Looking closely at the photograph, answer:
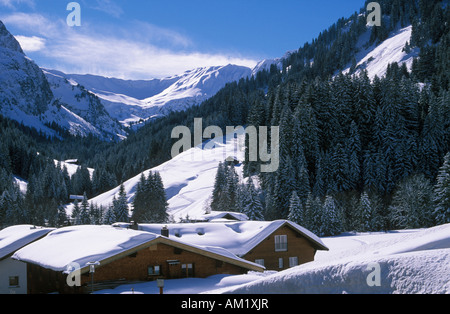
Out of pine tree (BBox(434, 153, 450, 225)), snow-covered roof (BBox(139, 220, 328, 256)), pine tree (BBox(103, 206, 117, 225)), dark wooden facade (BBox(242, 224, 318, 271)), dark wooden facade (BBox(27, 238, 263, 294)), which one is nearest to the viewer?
dark wooden facade (BBox(27, 238, 263, 294))

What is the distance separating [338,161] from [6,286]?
2283 inches

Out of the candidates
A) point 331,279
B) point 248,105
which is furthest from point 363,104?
point 331,279

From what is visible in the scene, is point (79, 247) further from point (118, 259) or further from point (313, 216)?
point (313, 216)

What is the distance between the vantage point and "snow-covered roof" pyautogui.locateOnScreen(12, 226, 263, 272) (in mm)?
17438

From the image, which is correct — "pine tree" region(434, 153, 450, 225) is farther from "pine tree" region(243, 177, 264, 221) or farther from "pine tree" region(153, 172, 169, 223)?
"pine tree" region(153, 172, 169, 223)

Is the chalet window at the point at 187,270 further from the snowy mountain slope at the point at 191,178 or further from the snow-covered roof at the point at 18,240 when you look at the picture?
the snowy mountain slope at the point at 191,178

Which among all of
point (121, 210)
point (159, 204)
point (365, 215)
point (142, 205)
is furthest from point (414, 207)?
point (142, 205)

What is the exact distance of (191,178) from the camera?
99.6 m

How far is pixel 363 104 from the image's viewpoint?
258 ft

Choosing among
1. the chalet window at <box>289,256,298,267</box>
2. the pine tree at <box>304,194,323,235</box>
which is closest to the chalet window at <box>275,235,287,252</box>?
the chalet window at <box>289,256,298,267</box>

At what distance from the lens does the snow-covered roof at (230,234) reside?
30.5m

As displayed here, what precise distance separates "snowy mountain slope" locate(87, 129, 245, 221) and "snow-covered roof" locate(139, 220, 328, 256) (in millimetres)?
44043

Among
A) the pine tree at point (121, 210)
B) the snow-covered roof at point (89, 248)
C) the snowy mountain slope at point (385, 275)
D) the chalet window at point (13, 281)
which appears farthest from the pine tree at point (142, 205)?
the snowy mountain slope at point (385, 275)

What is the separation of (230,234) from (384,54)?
143425mm
